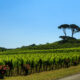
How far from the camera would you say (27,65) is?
752 inches

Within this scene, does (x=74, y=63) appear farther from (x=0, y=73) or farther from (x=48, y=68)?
(x=0, y=73)

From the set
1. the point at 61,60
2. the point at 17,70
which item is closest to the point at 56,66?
the point at 61,60

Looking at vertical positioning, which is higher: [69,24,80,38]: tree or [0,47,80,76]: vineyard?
[69,24,80,38]: tree

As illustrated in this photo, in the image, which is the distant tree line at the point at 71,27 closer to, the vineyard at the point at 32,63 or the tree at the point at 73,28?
the tree at the point at 73,28

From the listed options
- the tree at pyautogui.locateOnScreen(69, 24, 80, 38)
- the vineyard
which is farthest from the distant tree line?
the vineyard

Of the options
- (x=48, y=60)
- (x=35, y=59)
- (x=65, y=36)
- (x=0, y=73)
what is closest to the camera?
(x=0, y=73)

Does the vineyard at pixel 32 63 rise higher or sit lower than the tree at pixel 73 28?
lower

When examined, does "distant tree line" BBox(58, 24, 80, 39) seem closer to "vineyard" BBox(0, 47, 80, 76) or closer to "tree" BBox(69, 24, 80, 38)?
"tree" BBox(69, 24, 80, 38)

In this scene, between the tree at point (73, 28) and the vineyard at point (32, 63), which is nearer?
the vineyard at point (32, 63)

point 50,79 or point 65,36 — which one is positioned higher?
point 65,36

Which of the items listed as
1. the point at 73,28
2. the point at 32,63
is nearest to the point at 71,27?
the point at 73,28

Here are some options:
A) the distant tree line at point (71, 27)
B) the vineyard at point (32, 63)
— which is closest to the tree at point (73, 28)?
the distant tree line at point (71, 27)

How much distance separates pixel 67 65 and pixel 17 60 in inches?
324

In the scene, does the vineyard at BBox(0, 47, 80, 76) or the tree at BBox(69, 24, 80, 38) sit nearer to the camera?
the vineyard at BBox(0, 47, 80, 76)
